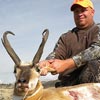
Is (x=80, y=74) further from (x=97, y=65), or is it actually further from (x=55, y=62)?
(x=55, y=62)

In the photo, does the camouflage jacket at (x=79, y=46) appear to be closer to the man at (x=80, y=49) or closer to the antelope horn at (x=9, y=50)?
the man at (x=80, y=49)

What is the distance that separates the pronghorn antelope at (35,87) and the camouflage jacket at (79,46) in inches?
28.7

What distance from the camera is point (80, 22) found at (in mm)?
12305

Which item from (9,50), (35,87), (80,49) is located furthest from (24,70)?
(80,49)

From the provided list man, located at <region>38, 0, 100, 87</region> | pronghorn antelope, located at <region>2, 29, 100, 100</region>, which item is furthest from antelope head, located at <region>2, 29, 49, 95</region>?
man, located at <region>38, 0, 100, 87</region>

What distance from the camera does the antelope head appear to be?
9.40 metres

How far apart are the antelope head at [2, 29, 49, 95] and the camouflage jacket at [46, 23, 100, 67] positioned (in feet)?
5.12

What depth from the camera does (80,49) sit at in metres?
12.1

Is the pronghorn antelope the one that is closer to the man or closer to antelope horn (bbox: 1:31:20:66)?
antelope horn (bbox: 1:31:20:66)

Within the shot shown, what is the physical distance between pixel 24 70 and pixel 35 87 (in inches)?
17.9

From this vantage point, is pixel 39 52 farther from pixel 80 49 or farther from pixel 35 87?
pixel 80 49

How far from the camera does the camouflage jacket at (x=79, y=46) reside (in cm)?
1159

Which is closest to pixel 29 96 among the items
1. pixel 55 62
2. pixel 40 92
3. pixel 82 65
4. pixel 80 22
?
pixel 40 92

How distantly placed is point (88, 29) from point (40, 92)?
2902 mm
